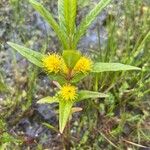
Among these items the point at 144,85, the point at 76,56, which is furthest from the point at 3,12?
the point at 76,56

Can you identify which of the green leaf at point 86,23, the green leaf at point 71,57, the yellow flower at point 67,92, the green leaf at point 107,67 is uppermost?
the green leaf at point 86,23

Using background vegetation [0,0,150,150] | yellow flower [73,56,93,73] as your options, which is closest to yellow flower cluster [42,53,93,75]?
yellow flower [73,56,93,73]

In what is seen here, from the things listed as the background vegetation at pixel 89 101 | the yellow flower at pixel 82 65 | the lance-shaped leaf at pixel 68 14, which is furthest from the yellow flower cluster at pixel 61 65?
the background vegetation at pixel 89 101

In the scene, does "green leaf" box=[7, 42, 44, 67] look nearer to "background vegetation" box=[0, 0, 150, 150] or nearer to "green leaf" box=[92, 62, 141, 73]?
"green leaf" box=[92, 62, 141, 73]

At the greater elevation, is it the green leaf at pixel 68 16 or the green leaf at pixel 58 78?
the green leaf at pixel 68 16

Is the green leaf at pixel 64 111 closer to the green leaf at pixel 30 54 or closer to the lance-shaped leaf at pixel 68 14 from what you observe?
the green leaf at pixel 30 54

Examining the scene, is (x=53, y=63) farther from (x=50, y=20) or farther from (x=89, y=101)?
(x=89, y=101)
